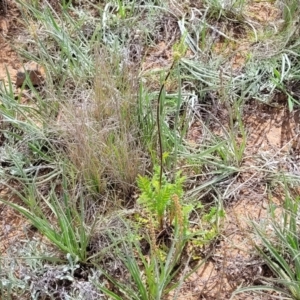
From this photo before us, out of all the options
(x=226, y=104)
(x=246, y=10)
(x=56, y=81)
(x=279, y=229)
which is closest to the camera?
(x=279, y=229)

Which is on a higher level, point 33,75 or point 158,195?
point 158,195

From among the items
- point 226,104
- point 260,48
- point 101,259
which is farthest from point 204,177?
point 260,48

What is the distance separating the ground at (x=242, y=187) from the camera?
1701 mm

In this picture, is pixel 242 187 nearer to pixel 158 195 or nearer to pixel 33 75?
pixel 158 195

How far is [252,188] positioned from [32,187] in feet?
Answer: 2.36

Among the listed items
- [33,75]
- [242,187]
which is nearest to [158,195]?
[242,187]

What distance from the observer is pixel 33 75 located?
2.31 metres

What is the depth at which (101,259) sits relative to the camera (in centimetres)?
172

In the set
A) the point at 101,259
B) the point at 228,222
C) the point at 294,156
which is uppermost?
the point at 294,156

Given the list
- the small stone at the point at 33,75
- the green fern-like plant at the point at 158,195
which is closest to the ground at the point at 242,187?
the small stone at the point at 33,75

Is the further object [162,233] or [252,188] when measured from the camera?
[252,188]

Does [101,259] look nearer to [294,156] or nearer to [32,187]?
[32,187]

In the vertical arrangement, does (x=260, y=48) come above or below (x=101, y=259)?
above

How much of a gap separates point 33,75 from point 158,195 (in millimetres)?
878
